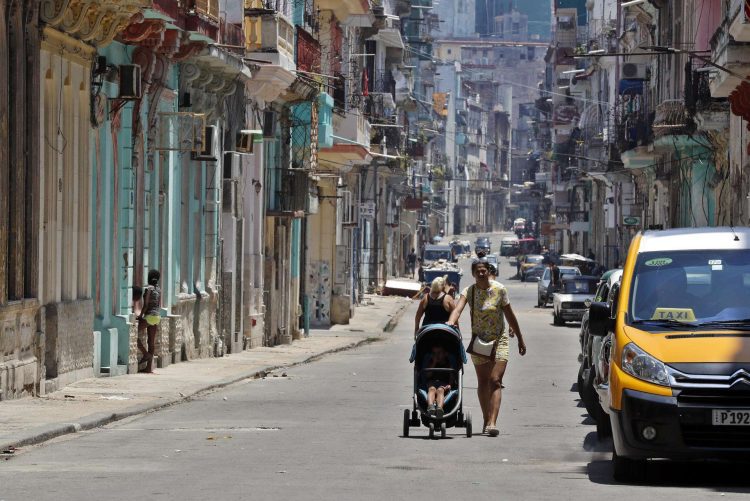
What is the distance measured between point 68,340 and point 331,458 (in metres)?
9.14

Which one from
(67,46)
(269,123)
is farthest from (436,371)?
(269,123)

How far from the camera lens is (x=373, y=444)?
15.8 metres

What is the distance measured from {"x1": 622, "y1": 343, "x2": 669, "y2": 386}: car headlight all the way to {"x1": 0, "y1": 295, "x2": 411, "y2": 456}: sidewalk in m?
5.31

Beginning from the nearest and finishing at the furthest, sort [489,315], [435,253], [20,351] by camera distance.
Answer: [489,315]
[20,351]
[435,253]

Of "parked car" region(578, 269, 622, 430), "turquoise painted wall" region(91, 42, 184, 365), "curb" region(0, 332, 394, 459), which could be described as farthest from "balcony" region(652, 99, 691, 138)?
"parked car" region(578, 269, 622, 430)

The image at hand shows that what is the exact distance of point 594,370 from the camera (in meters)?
18.3

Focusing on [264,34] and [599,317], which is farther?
[264,34]

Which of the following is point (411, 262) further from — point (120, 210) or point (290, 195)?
point (120, 210)

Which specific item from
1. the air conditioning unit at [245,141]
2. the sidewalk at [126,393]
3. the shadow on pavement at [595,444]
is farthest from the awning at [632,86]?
the shadow on pavement at [595,444]

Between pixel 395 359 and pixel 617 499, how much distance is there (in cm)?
2181

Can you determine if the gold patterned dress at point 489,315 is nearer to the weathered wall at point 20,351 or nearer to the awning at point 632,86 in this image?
the weathered wall at point 20,351

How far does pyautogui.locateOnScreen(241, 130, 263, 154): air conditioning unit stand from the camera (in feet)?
113

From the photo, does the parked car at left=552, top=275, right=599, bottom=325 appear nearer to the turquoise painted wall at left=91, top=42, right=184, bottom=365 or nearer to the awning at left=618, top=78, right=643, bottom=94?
the awning at left=618, top=78, right=643, bottom=94

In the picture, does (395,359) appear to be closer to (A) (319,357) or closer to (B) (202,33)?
(A) (319,357)
